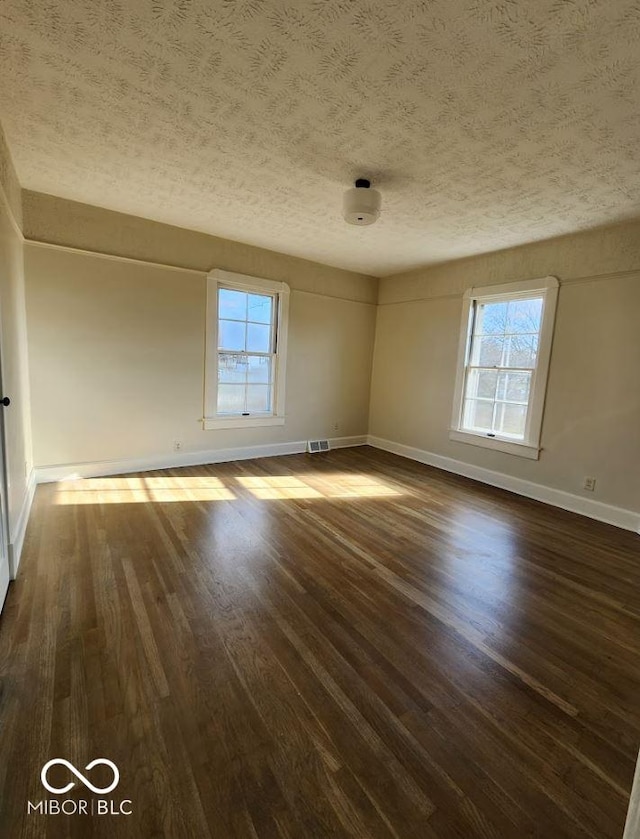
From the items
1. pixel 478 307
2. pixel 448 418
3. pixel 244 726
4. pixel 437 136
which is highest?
pixel 437 136

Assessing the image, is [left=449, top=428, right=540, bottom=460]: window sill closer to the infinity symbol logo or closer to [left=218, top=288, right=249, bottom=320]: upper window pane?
[left=218, top=288, right=249, bottom=320]: upper window pane

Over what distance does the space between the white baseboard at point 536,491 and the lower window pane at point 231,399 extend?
2.39 metres

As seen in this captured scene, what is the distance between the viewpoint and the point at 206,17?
5.05 feet

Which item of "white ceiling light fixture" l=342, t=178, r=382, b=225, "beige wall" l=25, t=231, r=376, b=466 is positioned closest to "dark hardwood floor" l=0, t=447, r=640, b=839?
"beige wall" l=25, t=231, r=376, b=466

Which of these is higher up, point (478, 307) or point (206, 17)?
point (206, 17)

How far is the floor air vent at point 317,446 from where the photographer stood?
5.61 metres

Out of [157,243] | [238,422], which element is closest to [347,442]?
[238,422]

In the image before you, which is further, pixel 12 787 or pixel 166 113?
pixel 166 113

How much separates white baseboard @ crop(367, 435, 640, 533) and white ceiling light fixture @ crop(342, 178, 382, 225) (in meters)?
3.14

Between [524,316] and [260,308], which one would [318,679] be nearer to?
[524,316]

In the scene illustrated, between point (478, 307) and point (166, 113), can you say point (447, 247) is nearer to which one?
point (478, 307)

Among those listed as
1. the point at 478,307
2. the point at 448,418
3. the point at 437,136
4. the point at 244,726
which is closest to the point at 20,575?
the point at 244,726

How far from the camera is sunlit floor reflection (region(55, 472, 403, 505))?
3539 mm

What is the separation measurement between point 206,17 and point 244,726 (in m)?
2.73
